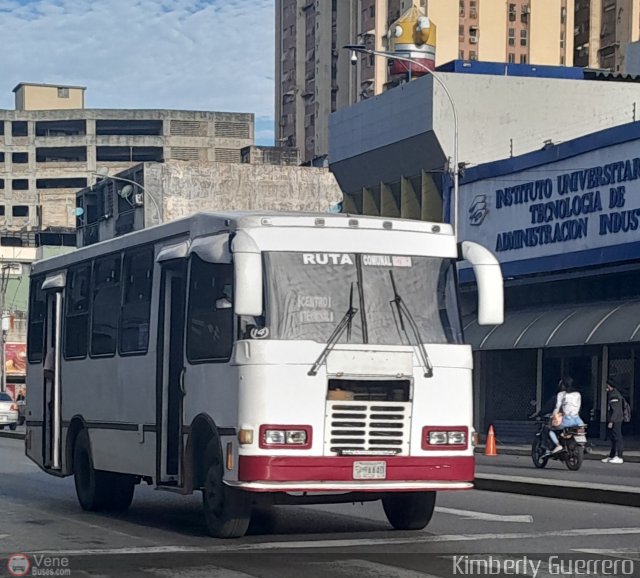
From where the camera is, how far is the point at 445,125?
47594 mm

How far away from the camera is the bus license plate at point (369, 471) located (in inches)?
489

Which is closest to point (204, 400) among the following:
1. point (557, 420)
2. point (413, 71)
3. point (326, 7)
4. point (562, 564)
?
point (562, 564)

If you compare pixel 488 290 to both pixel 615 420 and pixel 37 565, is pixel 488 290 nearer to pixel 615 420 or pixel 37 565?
pixel 37 565

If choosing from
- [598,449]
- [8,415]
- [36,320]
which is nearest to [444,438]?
[36,320]

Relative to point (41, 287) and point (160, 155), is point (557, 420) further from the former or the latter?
point (160, 155)

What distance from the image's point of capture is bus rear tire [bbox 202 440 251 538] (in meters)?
12.6

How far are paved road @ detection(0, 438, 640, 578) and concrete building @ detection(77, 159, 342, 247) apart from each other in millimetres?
64574

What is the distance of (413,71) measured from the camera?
5769 cm

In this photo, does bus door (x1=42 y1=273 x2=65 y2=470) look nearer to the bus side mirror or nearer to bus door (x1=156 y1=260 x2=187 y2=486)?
bus door (x1=156 y1=260 x2=187 y2=486)

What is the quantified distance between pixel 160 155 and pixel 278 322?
4814 inches

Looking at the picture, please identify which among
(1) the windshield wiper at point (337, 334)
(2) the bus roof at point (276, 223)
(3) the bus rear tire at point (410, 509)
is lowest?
(3) the bus rear tire at point (410, 509)

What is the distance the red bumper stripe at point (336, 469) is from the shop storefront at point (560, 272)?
23.3m

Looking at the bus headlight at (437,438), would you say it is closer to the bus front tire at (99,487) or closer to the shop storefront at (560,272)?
the bus front tire at (99,487)

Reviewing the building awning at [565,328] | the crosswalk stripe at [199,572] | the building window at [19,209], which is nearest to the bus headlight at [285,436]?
the crosswalk stripe at [199,572]
